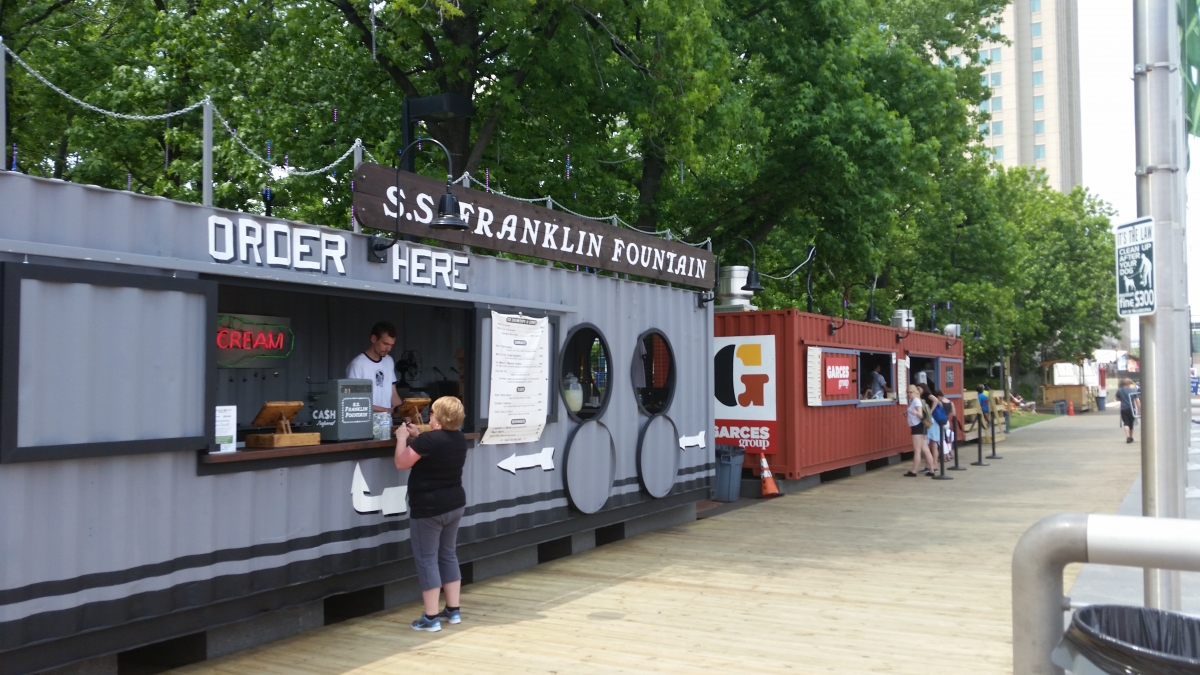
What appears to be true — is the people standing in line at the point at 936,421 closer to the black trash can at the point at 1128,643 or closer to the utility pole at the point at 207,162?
the utility pole at the point at 207,162

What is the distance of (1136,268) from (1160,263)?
131 millimetres

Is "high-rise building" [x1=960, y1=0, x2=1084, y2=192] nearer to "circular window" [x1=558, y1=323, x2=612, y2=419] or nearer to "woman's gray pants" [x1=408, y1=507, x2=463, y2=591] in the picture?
"circular window" [x1=558, y1=323, x2=612, y2=419]

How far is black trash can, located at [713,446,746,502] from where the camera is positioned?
15.4 meters

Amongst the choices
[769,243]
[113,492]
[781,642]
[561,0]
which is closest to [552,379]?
[781,642]

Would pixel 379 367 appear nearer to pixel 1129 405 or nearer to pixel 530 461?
pixel 530 461

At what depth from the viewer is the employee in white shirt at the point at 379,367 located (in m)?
8.47

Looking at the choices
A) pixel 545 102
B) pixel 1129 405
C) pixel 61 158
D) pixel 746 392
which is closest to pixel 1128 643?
pixel 746 392

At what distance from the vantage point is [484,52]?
16578 millimetres

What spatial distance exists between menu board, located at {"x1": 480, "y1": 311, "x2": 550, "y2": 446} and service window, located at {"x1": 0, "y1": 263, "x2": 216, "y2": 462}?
10.1 ft

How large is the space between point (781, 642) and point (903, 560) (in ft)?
12.4

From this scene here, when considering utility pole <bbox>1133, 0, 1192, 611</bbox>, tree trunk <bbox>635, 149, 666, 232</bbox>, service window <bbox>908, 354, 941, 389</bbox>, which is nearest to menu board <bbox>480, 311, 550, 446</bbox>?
utility pole <bbox>1133, 0, 1192, 611</bbox>

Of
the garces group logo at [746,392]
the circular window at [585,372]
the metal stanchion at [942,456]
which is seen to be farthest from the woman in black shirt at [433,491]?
the metal stanchion at [942,456]

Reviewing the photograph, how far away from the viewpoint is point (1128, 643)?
8.86ft

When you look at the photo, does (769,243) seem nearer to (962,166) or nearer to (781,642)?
(962,166)
